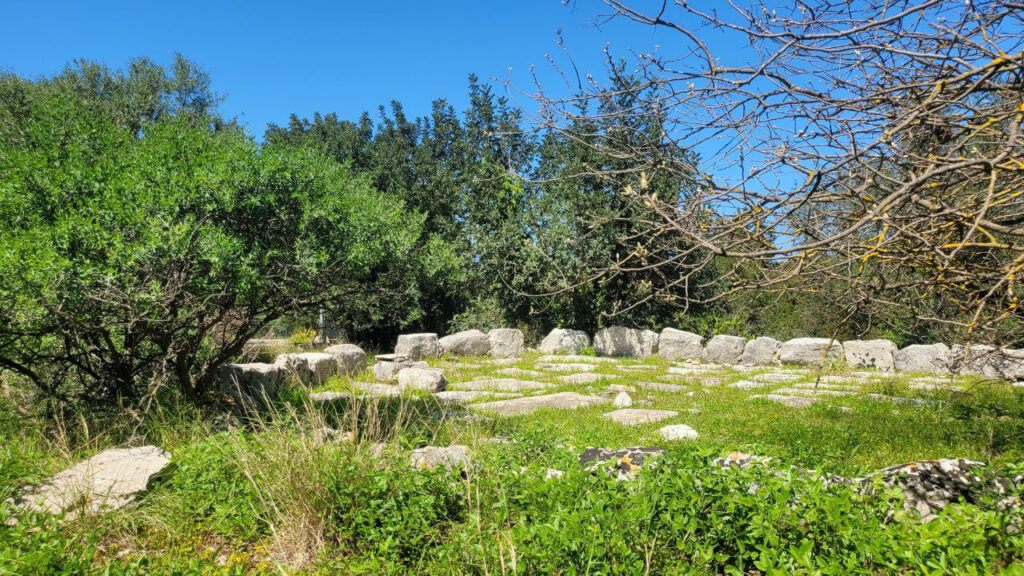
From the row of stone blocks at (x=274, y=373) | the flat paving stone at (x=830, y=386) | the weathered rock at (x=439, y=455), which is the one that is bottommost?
the flat paving stone at (x=830, y=386)

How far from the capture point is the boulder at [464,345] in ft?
53.0

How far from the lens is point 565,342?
16.2m

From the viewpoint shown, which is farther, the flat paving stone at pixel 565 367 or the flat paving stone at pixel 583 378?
the flat paving stone at pixel 565 367

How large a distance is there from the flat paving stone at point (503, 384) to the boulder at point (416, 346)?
196 inches

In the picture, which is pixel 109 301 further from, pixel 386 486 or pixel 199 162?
pixel 386 486

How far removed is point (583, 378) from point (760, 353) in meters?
6.64

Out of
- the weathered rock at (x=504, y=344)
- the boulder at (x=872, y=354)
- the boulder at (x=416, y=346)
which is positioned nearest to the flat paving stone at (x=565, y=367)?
the weathered rock at (x=504, y=344)

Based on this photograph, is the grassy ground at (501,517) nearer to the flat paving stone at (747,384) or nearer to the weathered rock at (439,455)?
the weathered rock at (439,455)

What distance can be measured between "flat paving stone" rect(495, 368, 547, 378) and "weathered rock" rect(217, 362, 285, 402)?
4.49 metres

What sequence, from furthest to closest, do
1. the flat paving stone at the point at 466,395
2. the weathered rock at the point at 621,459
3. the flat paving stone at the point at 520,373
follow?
the flat paving stone at the point at 520,373
the flat paving stone at the point at 466,395
the weathered rock at the point at 621,459

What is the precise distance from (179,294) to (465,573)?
13.1 feet

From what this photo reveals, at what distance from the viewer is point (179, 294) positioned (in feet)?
17.0

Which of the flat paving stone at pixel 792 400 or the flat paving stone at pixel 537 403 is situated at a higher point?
the flat paving stone at pixel 792 400

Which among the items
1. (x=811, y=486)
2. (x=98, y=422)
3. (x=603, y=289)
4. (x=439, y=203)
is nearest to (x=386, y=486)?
(x=811, y=486)
